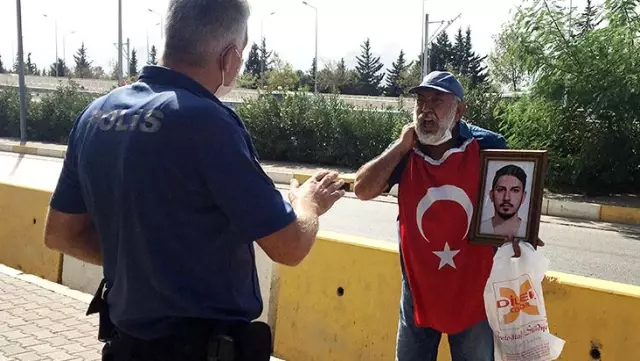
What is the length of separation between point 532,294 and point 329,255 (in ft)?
5.55

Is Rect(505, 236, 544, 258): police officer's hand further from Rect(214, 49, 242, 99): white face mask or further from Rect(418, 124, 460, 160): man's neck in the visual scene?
Rect(214, 49, 242, 99): white face mask

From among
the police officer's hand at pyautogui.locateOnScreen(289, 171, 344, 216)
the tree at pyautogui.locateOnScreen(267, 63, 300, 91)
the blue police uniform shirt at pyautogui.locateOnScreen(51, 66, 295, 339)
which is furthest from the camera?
the tree at pyautogui.locateOnScreen(267, 63, 300, 91)

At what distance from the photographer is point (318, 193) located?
2062mm

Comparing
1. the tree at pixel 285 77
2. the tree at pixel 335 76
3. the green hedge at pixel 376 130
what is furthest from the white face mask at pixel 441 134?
the tree at pixel 335 76

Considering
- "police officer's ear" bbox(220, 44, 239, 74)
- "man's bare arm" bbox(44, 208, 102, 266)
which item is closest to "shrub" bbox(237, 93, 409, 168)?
"man's bare arm" bbox(44, 208, 102, 266)

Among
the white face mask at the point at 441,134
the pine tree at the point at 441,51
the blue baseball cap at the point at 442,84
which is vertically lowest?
the white face mask at the point at 441,134

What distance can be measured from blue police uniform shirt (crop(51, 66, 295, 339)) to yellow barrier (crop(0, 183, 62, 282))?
4.85m

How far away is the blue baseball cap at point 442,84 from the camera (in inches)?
118

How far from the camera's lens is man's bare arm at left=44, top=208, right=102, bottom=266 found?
2072 mm

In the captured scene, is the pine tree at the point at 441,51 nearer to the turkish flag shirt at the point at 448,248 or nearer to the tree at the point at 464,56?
the tree at the point at 464,56

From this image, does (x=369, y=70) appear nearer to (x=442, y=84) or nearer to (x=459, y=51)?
(x=459, y=51)

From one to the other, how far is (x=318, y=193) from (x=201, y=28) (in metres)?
0.61

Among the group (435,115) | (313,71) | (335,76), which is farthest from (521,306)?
(313,71)

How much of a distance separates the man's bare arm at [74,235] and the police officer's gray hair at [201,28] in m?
0.63
